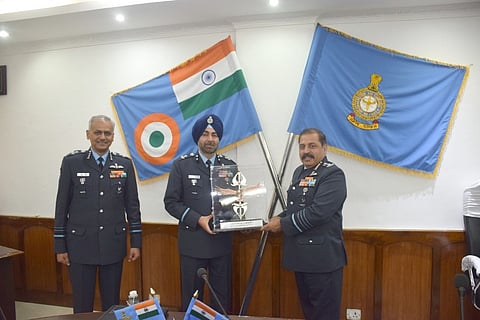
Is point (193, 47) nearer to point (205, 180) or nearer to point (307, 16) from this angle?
point (307, 16)

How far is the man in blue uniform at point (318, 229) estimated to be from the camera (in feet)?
6.34

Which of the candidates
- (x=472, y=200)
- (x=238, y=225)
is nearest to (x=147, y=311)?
(x=238, y=225)

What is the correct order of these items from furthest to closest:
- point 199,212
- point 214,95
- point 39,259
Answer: point 39,259 → point 214,95 → point 199,212

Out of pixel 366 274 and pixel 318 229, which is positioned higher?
pixel 318 229

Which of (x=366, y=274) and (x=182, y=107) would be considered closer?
(x=366, y=274)

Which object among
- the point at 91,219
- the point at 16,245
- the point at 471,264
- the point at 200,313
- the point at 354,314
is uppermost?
the point at 91,219

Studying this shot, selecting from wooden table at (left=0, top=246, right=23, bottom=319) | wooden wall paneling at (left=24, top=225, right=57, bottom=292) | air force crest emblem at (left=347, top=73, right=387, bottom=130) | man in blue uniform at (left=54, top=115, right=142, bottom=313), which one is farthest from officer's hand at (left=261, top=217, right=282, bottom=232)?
wooden wall paneling at (left=24, top=225, right=57, bottom=292)

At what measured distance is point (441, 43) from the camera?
250 cm

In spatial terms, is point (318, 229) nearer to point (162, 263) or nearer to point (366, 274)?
point (366, 274)

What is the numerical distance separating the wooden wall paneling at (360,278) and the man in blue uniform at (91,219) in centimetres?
166

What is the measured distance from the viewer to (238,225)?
6.37 ft

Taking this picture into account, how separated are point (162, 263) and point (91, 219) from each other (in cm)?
105

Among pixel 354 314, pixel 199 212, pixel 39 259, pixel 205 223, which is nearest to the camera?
pixel 205 223

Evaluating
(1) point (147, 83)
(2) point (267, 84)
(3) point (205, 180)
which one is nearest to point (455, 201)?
(2) point (267, 84)
